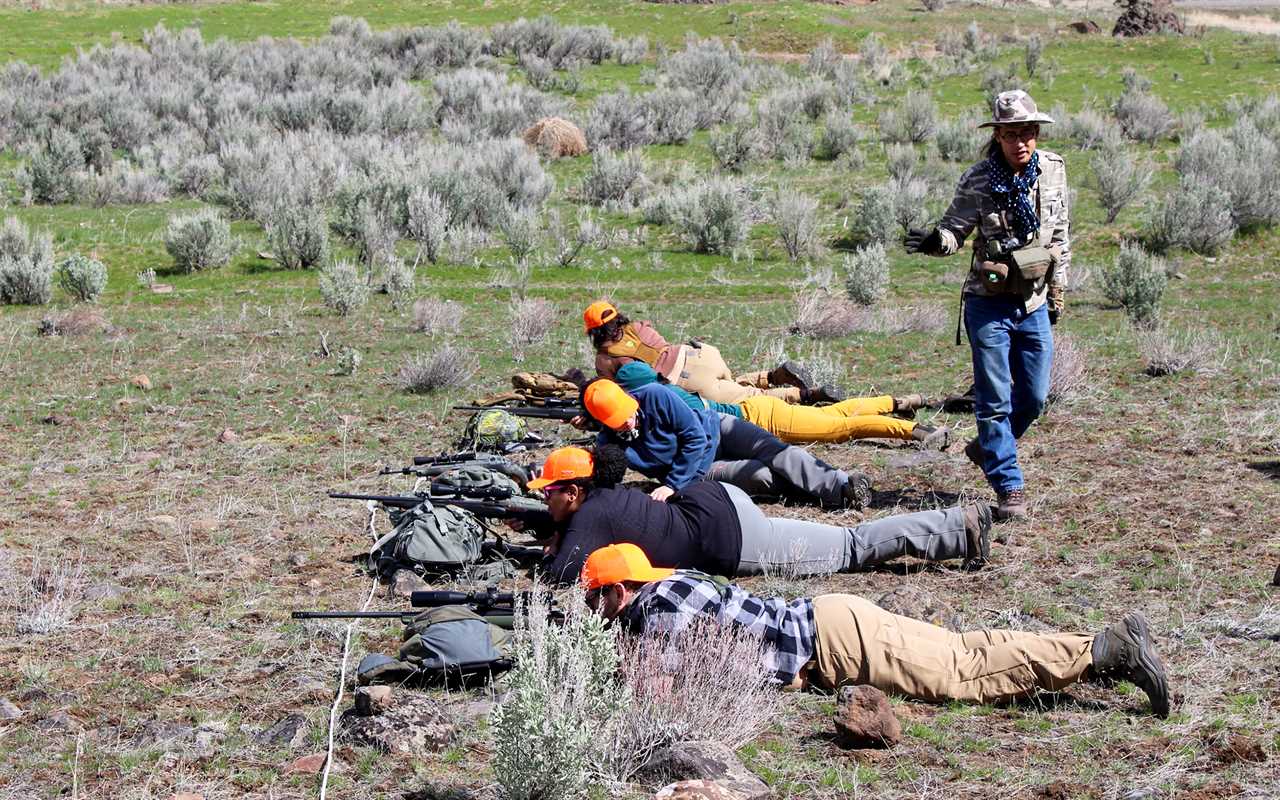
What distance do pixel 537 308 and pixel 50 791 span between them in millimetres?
9981

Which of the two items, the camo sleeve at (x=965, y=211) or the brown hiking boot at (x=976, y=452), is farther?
the brown hiking boot at (x=976, y=452)

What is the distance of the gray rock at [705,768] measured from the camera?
4785 millimetres

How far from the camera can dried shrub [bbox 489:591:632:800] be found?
4.47m

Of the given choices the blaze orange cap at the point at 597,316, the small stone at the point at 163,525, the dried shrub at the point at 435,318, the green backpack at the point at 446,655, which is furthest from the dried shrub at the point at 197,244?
the green backpack at the point at 446,655

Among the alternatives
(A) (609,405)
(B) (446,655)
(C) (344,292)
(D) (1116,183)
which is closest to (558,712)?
(B) (446,655)

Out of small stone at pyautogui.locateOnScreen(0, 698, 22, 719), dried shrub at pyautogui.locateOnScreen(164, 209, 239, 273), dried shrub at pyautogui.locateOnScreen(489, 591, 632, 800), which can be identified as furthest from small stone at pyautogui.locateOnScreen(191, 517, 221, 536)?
dried shrub at pyautogui.locateOnScreen(164, 209, 239, 273)

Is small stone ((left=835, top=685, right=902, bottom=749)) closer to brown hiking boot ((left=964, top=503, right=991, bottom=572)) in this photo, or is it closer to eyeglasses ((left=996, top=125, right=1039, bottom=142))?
brown hiking boot ((left=964, top=503, right=991, bottom=572))

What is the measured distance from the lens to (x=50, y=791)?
4934 millimetres

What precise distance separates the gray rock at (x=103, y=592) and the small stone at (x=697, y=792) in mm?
3702

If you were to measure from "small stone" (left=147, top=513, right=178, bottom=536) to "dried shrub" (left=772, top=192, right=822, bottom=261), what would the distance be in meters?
12.5

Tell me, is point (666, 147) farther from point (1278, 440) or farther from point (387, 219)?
point (1278, 440)

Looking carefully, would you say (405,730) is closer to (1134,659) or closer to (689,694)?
(689,694)

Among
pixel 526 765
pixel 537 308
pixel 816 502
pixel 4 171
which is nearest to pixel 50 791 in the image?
pixel 526 765

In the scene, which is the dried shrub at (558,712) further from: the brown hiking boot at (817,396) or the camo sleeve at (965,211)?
the brown hiking boot at (817,396)
